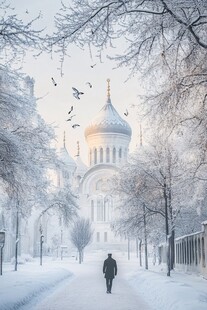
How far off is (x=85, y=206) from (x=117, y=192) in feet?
143

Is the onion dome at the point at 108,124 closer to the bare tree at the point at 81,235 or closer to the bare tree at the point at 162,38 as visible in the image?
the bare tree at the point at 81,235

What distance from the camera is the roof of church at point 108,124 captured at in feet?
247

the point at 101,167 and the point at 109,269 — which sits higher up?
the point at 101,167

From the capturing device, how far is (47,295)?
1394 centimetres

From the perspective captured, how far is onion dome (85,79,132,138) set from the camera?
75.2m

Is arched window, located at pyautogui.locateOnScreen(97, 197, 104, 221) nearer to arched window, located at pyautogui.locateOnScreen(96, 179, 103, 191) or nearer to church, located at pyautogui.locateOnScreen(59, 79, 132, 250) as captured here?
church, located at pyautogui.locateOnScreen(59, 79, 132, 250)

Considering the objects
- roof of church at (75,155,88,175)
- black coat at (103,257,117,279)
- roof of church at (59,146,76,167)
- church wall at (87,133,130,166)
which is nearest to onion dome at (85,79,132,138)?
church wall at (87,133,130,166)

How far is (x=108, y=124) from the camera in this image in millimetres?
75500

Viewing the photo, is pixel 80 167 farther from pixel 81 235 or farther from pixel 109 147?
pixel 81 235

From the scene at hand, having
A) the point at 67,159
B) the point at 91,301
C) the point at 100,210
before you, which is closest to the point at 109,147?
the point at 67,159

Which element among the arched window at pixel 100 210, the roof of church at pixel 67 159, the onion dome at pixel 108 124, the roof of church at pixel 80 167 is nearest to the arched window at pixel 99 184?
the arched window at pixel 100 210

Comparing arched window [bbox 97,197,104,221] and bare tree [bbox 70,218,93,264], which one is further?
arched window [bbox 97,197,104,221]

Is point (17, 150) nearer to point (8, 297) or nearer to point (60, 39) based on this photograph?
point (8, 297)

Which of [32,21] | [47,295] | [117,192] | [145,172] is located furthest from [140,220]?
[32,21]
